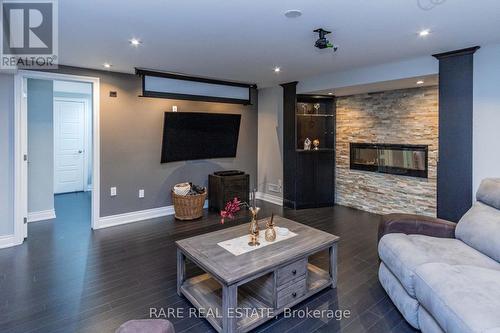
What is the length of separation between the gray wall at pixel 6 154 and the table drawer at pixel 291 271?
130 inches

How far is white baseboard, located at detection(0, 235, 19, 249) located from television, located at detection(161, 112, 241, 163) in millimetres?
2097

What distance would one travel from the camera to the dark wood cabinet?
5.12 metres

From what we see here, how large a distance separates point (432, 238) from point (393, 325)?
86 cm

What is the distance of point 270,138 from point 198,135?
147 centimetres

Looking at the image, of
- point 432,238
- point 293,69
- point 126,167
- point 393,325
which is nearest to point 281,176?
point 293,69

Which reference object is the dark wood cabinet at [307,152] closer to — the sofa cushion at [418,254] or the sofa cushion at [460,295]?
the sofa cushion at [418,254]

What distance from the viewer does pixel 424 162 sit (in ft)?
14.0

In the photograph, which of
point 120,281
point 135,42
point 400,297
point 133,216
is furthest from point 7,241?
point 400,297

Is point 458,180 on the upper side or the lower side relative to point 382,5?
lower

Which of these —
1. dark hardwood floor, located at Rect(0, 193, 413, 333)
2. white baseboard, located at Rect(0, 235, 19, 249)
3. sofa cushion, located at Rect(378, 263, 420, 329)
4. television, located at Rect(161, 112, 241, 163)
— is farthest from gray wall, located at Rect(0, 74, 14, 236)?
sofa cushion, located at Rect(378, 263, 420, 329)

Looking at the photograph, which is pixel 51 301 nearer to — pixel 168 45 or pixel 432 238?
pixel 168 45

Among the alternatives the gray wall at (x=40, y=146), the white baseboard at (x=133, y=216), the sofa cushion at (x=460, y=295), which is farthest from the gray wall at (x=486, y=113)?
the gray wall at (x=40, y=146)

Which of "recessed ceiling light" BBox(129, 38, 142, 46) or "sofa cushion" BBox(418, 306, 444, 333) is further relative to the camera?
"recessed ceiling light" BBox(129, 38, 142, 46)

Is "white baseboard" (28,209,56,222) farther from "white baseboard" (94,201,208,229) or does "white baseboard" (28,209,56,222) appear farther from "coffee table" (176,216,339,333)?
"coffee table" (176,216,339,333)
